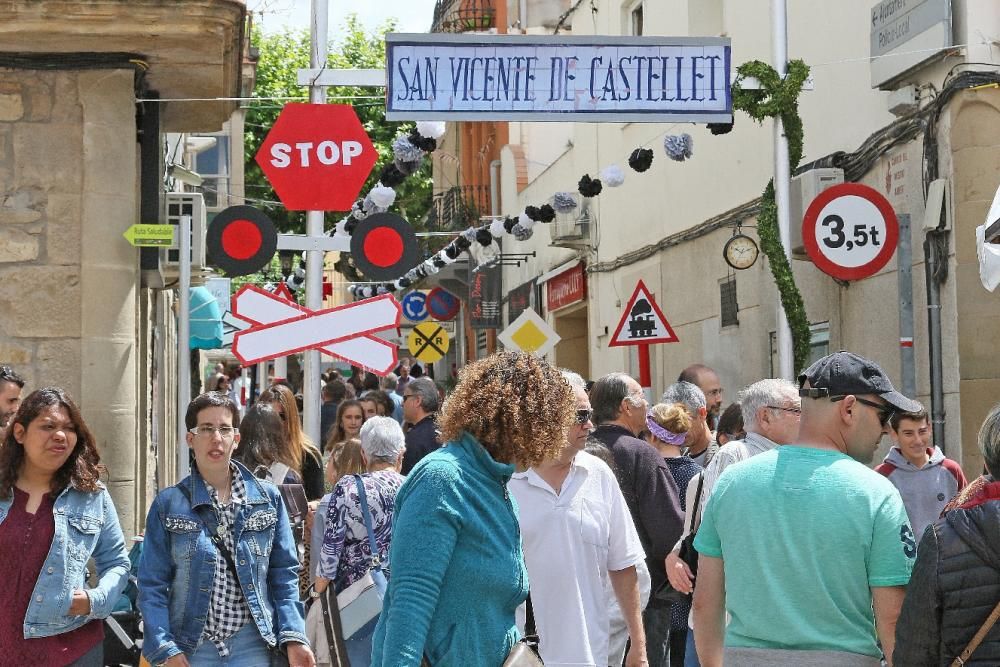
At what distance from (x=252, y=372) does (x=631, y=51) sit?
28719 mm

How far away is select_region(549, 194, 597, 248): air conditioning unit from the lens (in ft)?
86.6

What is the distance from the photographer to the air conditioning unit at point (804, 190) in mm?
13922

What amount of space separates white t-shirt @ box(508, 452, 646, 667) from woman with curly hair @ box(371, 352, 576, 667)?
1.31 m

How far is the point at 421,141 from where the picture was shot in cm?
1374

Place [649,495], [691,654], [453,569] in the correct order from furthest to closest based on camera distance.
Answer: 1. [649,495]
2. [691,654]
3. [453,569]

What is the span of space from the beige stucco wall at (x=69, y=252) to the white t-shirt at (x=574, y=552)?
170 inches

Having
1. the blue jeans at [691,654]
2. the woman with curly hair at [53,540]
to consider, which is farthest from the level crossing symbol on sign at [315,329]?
the woman with curly hair at [53,540]

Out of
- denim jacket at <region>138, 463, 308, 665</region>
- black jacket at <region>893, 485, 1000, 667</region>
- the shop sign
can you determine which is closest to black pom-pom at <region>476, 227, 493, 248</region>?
the shop sign

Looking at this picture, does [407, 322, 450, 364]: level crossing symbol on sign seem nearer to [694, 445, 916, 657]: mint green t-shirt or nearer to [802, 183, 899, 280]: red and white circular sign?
[802, 183, 899, 280]: red and white circular sign

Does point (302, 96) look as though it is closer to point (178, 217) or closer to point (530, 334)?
point (530, 334)

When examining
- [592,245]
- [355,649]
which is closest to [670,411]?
[355,649]

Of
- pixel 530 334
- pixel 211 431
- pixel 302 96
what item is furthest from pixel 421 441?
pixel 302 96

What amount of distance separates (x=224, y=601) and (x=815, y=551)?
2.32 meters

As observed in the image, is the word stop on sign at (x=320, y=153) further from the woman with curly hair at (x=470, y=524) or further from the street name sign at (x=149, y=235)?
the woman with curly hair at (x=470, y=524)
